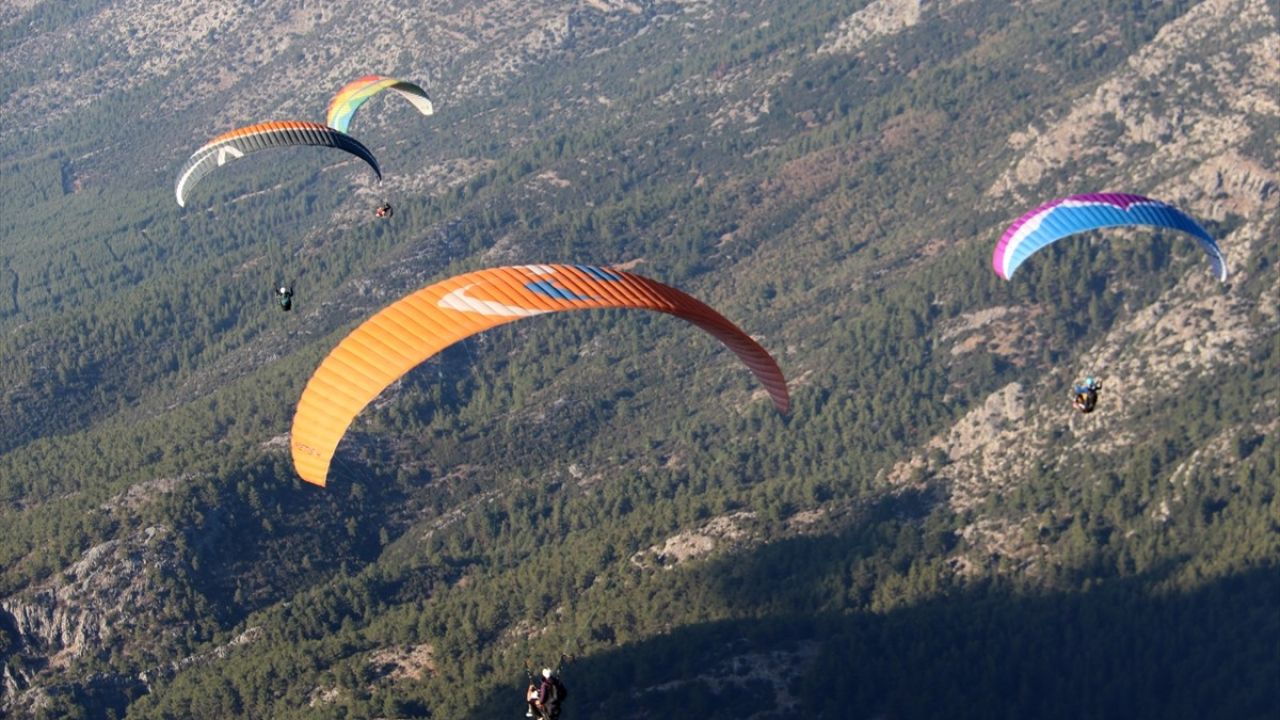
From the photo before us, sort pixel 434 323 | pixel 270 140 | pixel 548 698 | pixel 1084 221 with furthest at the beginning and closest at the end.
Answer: pixel 270 140 < pixel 1084 221 < pixel 434 323 < pixel 548 698

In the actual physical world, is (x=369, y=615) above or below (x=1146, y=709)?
above

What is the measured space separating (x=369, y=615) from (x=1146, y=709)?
55.8 m

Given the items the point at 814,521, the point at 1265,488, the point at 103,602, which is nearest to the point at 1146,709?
the point at 1265,488

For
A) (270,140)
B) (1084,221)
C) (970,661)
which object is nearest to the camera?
(1084,221)

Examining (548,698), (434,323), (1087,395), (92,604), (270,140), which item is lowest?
(548,698)

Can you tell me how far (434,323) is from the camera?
83438mm

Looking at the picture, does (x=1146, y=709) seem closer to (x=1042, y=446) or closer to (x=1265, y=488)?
(x=1265, y=488)

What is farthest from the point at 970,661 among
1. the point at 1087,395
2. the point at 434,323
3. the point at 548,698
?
the point at 548,698

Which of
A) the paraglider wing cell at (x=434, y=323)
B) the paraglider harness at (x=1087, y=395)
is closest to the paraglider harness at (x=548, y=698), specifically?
the paraglider wing cell at (x=434, y=323)

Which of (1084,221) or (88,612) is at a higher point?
(88,612)

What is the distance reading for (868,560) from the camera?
6516 inches

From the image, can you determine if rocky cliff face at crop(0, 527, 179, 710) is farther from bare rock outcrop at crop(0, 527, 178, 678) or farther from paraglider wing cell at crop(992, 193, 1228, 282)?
paraglider wing cell at crop(992, 193, 1228, 282)

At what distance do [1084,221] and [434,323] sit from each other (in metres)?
29.7

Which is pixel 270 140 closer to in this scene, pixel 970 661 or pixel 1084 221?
pixel 1084 221
